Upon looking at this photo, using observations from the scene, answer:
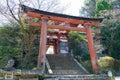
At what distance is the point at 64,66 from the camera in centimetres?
1859

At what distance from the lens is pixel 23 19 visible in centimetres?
1889

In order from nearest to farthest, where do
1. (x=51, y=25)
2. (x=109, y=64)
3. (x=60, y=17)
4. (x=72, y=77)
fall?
1. (x=72, y=77)
2. (x=51, y=25)
3. (x=60, y=17)
4. (x=109, y=64)

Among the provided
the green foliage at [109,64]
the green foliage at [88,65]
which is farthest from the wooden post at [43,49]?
the green foliage at [109,64]

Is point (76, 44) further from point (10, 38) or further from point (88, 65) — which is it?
point (10, 38)

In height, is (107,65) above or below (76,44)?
below

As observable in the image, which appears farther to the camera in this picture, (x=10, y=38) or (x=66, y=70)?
(x=10, y=38)

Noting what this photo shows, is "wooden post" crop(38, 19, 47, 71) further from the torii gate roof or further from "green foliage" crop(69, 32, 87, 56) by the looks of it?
"green foliage" crop(69, 32, 87, 56)

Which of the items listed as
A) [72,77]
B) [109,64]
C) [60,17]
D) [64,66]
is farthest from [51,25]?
[109,64]

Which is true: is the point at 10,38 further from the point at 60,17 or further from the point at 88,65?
the point at 88,65

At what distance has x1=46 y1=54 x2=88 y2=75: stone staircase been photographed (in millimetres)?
17006

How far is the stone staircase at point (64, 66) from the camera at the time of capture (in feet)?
55.8

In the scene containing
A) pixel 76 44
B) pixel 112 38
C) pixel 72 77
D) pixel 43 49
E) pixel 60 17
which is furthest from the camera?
pixel 112 38

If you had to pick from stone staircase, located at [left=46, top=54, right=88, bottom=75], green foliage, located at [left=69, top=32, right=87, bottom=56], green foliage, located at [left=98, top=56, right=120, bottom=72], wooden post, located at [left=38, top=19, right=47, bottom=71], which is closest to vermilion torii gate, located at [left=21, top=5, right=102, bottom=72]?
wooden post, located at [left=38, top=19, right=47, bottom=71]

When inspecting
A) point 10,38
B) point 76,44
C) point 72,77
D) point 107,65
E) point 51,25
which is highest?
point 51,25
